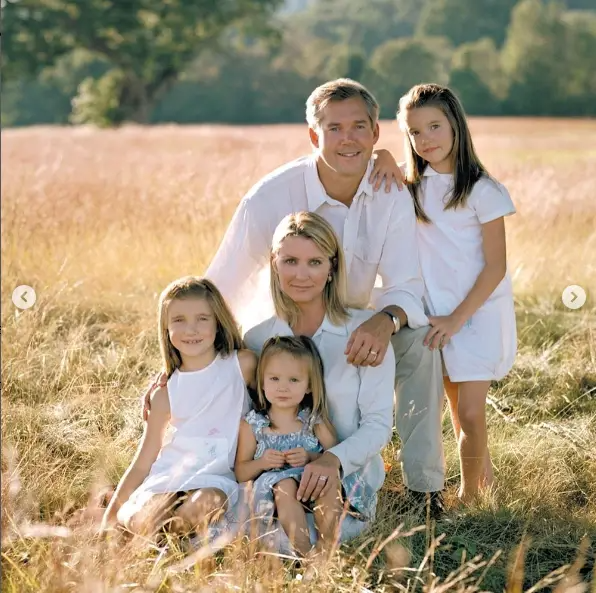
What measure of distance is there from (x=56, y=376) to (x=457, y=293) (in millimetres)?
1738

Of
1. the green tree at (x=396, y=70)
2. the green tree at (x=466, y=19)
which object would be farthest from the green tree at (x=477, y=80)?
the green tree at (x=466, y=19)

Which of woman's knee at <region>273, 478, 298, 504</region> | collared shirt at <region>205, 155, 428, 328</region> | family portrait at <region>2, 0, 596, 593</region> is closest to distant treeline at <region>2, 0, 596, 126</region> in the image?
family portrait at <region>2, 0, 596, 593</region>

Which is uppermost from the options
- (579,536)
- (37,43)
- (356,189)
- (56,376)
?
(37,43)

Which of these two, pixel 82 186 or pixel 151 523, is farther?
pixel 82 186

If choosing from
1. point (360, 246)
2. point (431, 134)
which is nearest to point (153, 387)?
point (360, 246)

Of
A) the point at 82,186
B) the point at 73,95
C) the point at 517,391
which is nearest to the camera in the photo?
the point at 517,391

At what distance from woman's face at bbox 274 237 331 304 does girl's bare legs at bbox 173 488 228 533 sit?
0.70 meters

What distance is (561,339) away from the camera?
15.3 feet

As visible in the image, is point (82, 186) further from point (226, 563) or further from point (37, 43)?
point (37, 43)

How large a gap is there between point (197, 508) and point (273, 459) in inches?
10.7

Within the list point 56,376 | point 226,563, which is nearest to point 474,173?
point 226,563

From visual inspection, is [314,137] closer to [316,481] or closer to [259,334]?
[259,334]

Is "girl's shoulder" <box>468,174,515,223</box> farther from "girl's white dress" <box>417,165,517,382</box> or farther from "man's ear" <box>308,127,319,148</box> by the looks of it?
"man's ear" <box>308,127,319,148</box>

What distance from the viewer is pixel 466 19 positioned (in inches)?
1786
